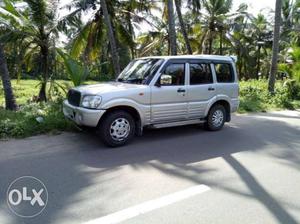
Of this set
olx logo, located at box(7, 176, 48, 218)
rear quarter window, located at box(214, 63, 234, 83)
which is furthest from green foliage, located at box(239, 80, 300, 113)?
olx logo, located at box(7, 176, 48, 218)

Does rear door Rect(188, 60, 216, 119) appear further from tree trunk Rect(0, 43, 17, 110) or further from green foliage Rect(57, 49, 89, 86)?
tree trunk Rect(0, 43, 17, 110)

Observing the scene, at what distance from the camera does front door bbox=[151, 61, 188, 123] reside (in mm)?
6932

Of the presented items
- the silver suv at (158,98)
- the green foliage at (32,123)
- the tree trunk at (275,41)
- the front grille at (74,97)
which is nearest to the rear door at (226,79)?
the silver suv at (158,98)

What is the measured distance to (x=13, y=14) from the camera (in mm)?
9633

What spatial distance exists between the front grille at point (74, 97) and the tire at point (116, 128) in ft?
2.51

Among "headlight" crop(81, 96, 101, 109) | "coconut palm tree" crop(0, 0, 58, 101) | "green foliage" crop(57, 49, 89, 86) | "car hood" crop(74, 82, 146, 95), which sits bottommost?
"headlight" crop(81, 96, 101, 109)

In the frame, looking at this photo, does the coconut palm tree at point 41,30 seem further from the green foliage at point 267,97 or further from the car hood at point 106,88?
the green foliage at point 267,97

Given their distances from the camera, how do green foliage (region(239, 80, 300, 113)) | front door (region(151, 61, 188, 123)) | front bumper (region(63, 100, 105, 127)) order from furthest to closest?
green foliage (region(239, 80, 300, 113)), front door (region(151, 61, 188, 123)), front bumper (region(63, 100, 105, 127))

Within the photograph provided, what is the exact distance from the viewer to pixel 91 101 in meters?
6.29

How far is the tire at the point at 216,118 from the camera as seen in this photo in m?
8.01

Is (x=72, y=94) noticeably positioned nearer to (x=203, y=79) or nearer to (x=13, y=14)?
(x=203, y=79)

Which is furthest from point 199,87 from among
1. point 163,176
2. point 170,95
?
point 163,176

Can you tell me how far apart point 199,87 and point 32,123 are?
4.08 metres

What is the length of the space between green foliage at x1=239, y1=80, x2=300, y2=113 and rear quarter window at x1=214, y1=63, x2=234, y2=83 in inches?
129
